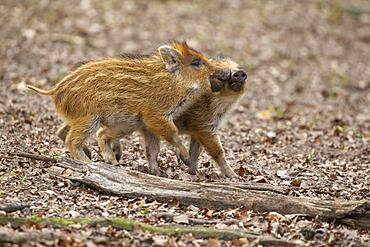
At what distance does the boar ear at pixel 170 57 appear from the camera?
25.5ft

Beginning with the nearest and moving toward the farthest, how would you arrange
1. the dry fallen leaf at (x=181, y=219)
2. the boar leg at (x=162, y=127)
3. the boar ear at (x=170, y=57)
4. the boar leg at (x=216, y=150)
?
the dry fallen leaf at (x=181, y=219), the boar leg at (x=162, y=127), the boar ear at (x=170, y=57), the boar leg at (x=216, y=150)

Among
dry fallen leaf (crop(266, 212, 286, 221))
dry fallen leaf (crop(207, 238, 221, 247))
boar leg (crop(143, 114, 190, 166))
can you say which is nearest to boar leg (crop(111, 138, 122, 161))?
boar leg (crop(143, 114, 190, 166))

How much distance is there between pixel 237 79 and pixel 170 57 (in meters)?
0.75

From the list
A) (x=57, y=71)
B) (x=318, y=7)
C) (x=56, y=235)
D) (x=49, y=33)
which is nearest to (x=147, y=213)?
(x=56, y=235)

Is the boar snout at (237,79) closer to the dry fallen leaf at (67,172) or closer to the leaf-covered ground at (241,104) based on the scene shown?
the leaf-covered ground at (241,104)

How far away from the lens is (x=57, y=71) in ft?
41.3

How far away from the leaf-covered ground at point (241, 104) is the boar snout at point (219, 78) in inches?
39.1

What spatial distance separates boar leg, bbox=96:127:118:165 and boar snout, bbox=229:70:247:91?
135 cm

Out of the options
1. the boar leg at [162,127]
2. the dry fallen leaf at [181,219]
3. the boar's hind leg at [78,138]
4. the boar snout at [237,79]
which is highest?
the boar snout at [237,79]

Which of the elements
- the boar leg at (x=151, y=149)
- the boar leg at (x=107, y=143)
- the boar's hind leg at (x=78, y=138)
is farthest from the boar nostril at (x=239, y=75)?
the boar's hind leg at (x=78, y=138)

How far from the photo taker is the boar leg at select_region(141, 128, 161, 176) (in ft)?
25.2

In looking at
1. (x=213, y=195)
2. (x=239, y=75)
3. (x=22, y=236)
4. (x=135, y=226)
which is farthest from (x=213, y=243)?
(x=239, y=75)

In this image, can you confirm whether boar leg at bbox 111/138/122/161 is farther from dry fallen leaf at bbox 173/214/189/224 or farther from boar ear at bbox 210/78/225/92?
dry fallen leaf at bbox 173/214/189/224

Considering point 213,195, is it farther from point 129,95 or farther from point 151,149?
point 129,95
